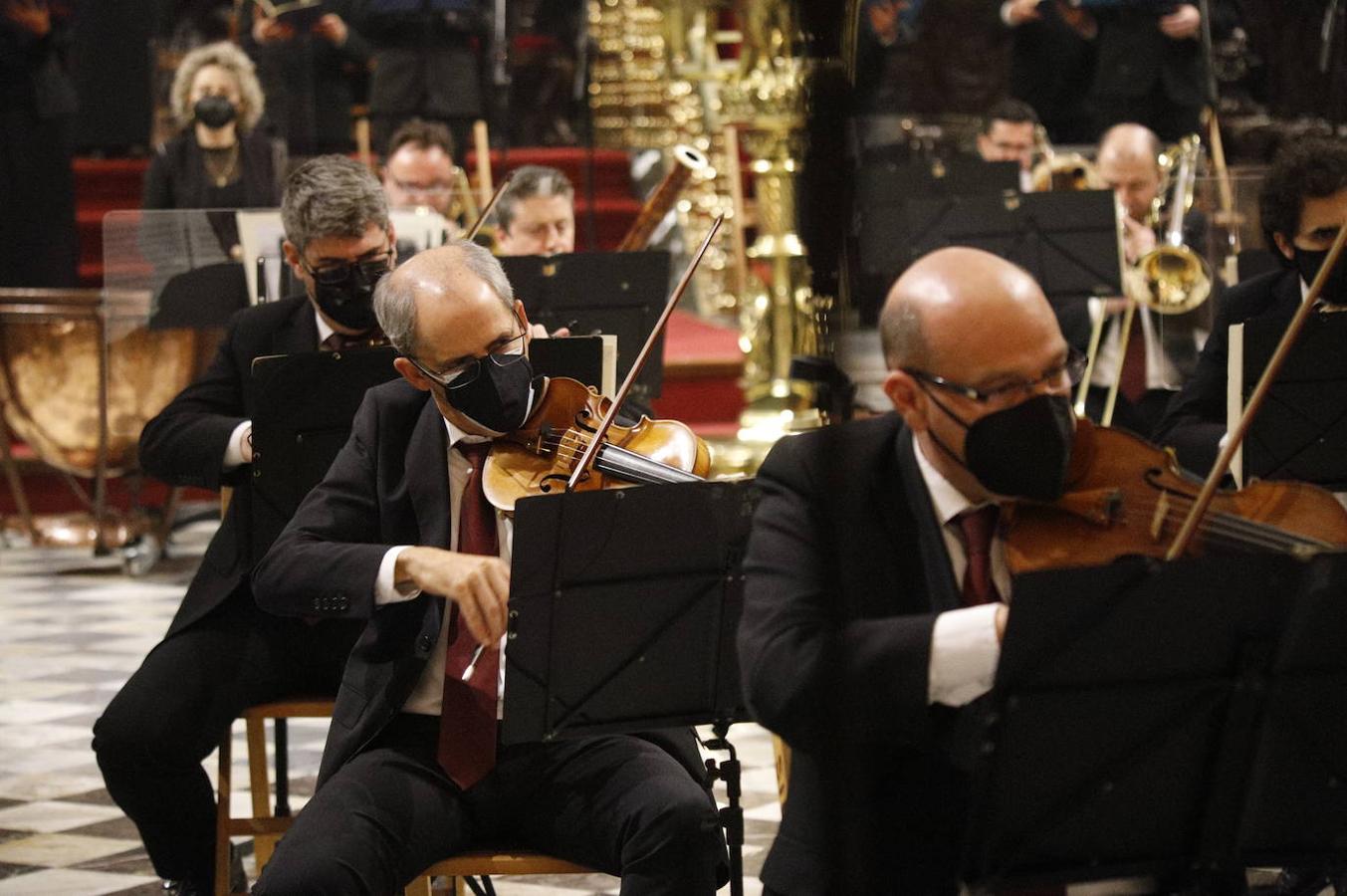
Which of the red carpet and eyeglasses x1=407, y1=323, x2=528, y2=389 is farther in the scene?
the red carpet

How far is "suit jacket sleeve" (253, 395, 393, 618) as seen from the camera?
8.56ft

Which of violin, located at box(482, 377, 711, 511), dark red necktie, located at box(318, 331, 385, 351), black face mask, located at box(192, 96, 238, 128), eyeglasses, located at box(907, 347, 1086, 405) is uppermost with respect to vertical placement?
black face mask, located at box(192, 96, 238, 128)

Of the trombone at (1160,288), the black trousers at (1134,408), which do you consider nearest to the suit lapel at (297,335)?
the black trousers at (1134,408)

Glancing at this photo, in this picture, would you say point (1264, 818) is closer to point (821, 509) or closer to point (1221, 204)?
point (821, 509)

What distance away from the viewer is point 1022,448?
6.56 ft

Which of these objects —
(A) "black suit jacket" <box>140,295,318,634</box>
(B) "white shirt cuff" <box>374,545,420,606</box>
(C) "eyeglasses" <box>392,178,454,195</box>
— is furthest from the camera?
(C) "eyeglasses" <box>392,178,454,195</box>

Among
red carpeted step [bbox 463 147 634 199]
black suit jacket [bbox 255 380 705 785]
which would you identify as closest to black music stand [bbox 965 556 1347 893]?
black suit jacket [bbox 255 380 705 785]

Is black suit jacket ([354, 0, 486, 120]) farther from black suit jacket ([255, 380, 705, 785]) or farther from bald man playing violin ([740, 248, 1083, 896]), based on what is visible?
bald man playing violin ([740, 248, 1083, 896])

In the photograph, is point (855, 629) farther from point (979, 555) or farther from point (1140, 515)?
point (1140, 515)

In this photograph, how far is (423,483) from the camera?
2.71 m

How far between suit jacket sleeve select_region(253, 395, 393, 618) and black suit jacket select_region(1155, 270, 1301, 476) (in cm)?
158

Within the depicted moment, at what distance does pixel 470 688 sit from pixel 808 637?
0.75 metres

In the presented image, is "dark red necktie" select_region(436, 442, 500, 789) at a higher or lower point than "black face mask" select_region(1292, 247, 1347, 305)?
lower

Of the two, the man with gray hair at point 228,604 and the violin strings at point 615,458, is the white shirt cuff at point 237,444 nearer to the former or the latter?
the man with gray hair at point 228,604
